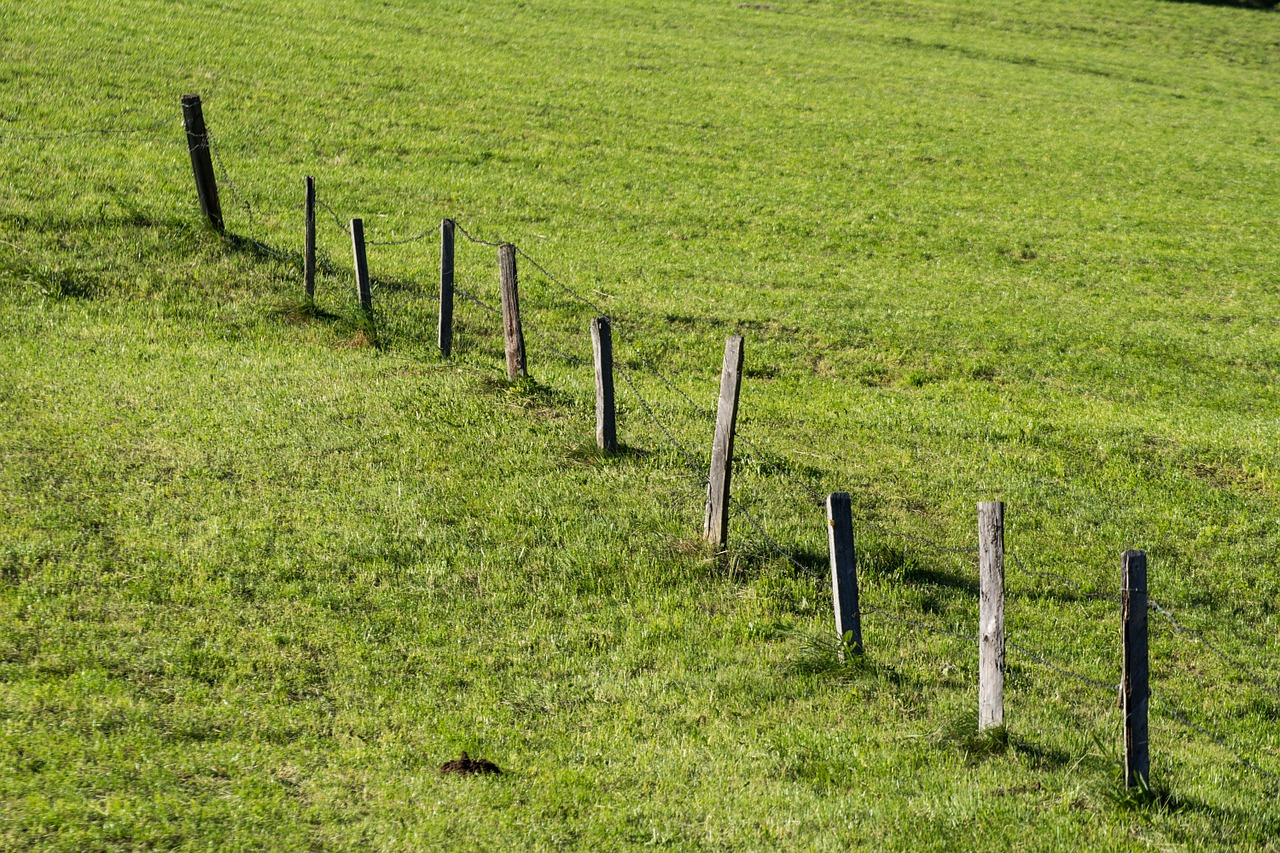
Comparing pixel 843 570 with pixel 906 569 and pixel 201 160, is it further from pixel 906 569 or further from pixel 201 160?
pixel 201 160

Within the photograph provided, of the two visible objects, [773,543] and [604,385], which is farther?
[604,385]

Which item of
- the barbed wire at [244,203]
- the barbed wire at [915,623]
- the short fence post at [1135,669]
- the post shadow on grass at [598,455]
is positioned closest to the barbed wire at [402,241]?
the barbed wire at [244,203]

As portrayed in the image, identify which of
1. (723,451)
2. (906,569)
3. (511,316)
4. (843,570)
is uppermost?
(511,316)

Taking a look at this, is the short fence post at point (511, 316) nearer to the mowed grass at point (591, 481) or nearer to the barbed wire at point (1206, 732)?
the mowed grass at point (591, 481)

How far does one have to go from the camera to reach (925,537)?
1138 cm

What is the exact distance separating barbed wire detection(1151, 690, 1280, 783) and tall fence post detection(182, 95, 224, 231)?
14.7 m

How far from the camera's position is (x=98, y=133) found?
23062 mm

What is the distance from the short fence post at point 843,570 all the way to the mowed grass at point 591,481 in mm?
295

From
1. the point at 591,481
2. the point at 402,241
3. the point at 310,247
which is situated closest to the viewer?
the point at 591,481

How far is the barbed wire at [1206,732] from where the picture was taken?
7715mm

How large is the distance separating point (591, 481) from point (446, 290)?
426 centimetres

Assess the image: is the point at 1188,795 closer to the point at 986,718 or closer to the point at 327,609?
the point at 986,718

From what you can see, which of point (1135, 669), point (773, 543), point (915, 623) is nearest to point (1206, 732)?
point (1135, 669)

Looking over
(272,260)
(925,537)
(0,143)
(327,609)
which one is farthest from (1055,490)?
(0,143)
